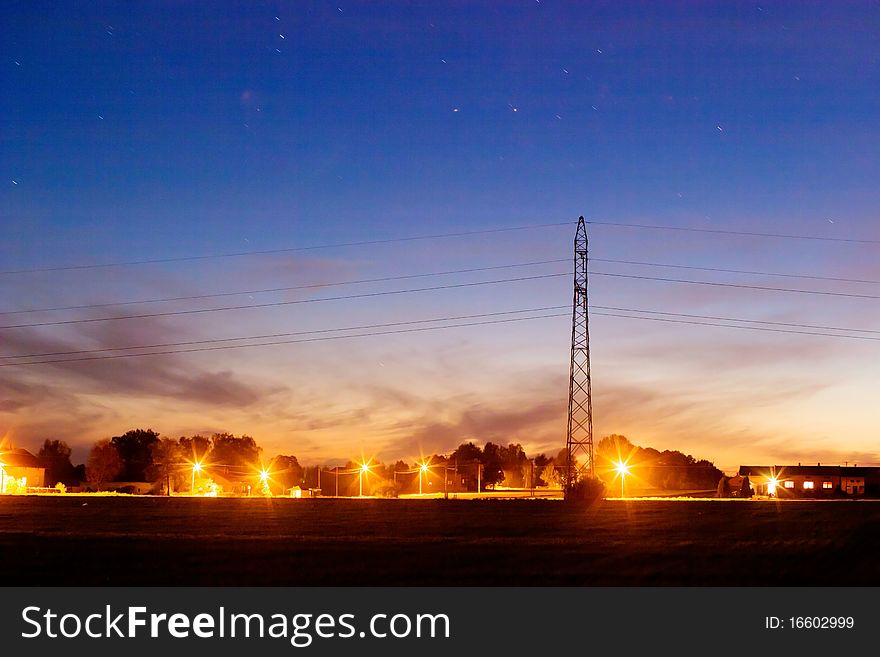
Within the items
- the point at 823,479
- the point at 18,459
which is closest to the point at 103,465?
the point at 18,459

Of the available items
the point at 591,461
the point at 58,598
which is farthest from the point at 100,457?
the point at 58,598

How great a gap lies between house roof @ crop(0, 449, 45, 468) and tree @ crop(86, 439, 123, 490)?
22.9 meters

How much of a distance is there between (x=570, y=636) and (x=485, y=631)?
1.57m

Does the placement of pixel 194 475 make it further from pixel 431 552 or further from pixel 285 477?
pixel 431 552

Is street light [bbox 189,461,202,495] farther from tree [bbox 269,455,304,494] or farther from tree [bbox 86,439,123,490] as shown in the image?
tree [bbox 86,439,123,490]

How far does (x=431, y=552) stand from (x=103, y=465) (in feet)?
580

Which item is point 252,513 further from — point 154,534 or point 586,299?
point 586,299

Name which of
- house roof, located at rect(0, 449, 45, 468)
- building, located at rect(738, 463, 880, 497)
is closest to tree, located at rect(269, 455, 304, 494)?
house roof, located at rect(0, 449, 45, 468)

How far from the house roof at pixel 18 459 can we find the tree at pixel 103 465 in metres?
22.9

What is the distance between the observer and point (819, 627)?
18.6m

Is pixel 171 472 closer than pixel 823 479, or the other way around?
pixel 171 472

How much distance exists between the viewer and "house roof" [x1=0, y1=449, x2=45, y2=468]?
146500 mm

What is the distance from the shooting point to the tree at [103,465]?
7515 inches

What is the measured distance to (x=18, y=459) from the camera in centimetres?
15538
